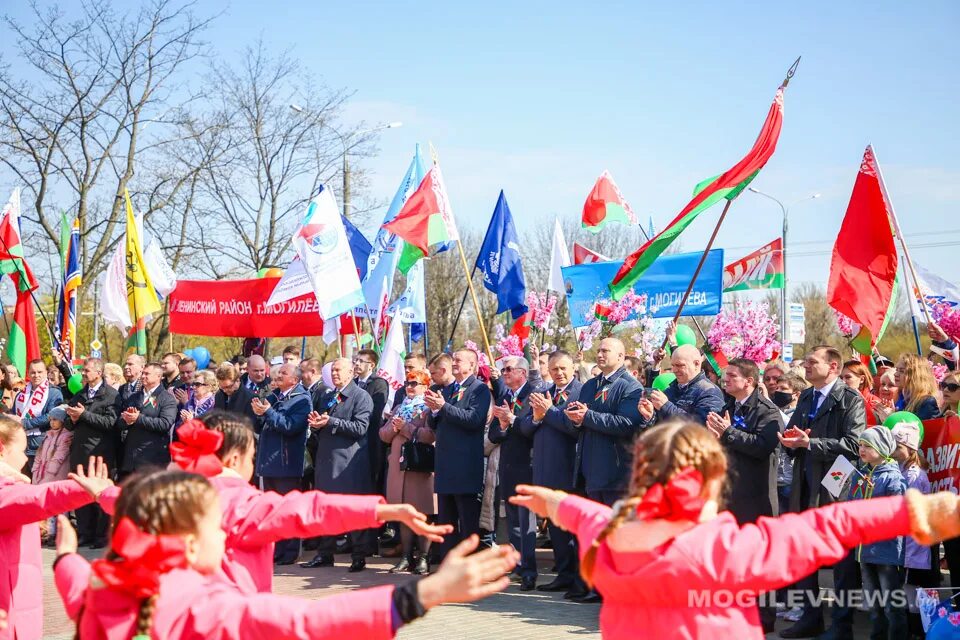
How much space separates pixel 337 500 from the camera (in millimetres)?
4023

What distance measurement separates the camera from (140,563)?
2.97 m

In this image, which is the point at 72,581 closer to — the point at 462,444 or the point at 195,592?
the point at 195,592

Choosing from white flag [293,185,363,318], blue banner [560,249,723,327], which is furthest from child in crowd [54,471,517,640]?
blue banner [560,249,723,327]

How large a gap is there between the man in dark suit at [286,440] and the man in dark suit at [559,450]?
102 inches

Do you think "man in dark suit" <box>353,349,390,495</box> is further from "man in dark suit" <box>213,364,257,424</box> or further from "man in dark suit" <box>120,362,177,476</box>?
"man in dark suit" <box>120,362,177,476</box>

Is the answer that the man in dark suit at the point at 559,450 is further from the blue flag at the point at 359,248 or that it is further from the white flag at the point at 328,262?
the blue flag at the point at 359,248

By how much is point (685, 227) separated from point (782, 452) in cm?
241

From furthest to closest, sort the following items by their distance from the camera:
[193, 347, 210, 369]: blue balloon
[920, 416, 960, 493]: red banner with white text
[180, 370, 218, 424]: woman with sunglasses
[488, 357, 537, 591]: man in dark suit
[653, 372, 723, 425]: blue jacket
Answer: [193, 347, 210, 369]: blue balloon < [180, 370, 218, 424]: woman with sunglasses < [488, 357, 537, 591]: man in dark suit < [653, 372, 723, 425]: blue jacket < [920, 416, 960, 493]: red banner with white text

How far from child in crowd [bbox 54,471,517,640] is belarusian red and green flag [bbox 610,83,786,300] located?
7090 mm

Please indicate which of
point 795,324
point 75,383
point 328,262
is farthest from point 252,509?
point 795,324

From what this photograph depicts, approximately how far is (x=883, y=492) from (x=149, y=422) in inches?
326

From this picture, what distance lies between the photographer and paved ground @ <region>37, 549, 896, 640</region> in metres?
7.80

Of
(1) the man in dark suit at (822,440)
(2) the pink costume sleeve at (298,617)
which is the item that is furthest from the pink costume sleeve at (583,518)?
(1) the man in dark suit at (822,440)

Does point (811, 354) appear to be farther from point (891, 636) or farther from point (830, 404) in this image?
point (891, 636)
